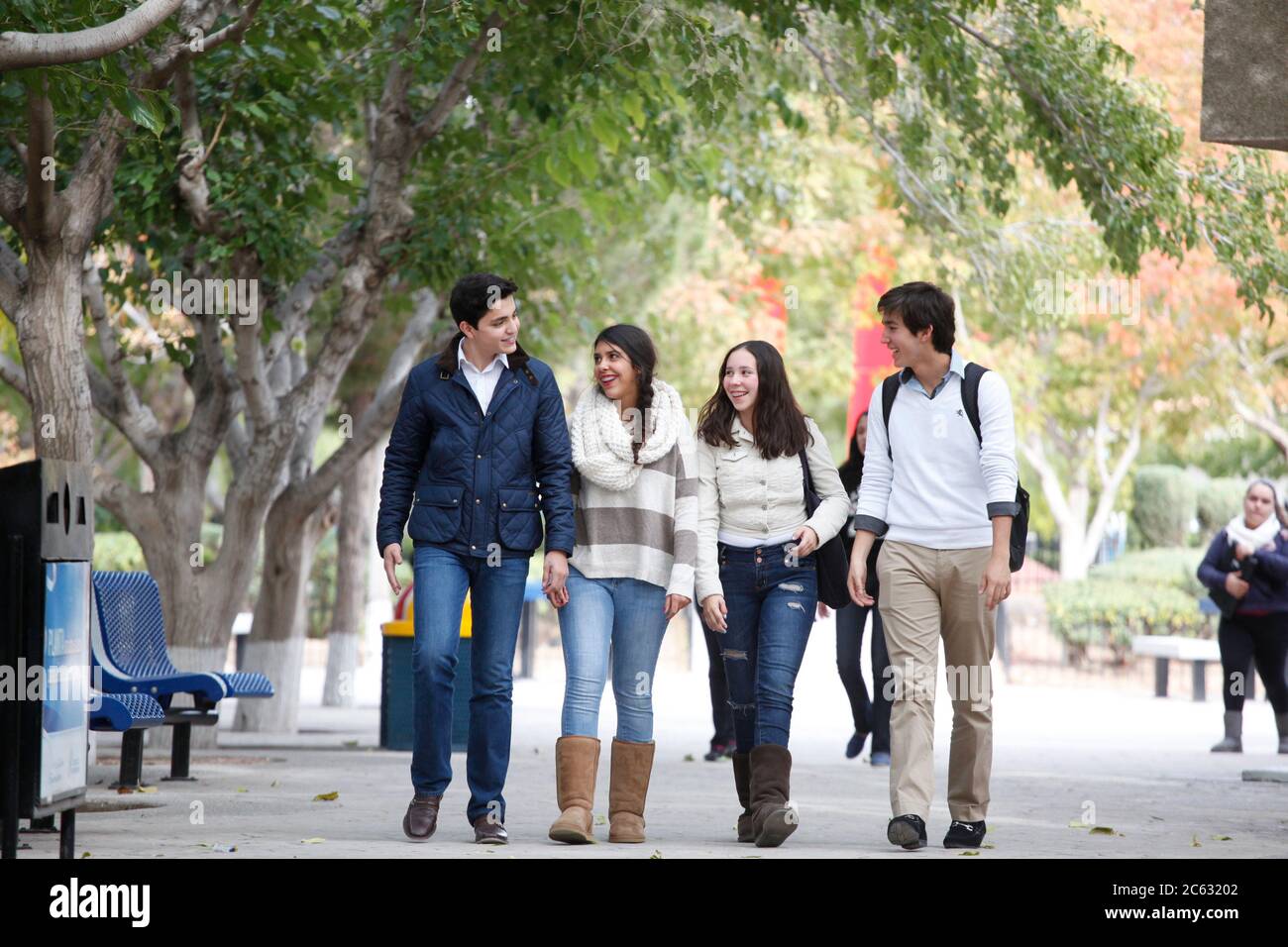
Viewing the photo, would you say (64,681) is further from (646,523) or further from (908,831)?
(908,831)

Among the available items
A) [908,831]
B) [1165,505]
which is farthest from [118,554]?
[908,831]

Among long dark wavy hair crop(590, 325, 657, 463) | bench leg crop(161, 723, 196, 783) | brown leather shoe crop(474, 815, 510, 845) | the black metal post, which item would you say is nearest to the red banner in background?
bench leg crop(161, 723, 196, 783)

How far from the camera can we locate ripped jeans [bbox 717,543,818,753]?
7.17 meters

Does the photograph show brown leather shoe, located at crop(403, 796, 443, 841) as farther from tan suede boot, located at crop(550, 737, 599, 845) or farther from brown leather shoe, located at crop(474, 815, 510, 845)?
tan suede boot, located at crop(550, 737, 599, 845)

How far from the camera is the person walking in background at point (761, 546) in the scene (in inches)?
281

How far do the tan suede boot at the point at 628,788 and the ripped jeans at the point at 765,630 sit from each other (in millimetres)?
414

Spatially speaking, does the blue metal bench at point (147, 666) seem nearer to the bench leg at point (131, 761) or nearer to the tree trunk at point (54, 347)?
the bench leg at point (131, 761)

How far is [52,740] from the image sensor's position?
6.33 metres

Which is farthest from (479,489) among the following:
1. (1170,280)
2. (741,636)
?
(1170,280)

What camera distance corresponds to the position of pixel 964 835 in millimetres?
7105

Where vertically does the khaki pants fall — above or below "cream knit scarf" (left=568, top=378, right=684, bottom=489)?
below

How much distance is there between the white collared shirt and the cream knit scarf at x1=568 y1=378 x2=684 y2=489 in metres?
0.35
